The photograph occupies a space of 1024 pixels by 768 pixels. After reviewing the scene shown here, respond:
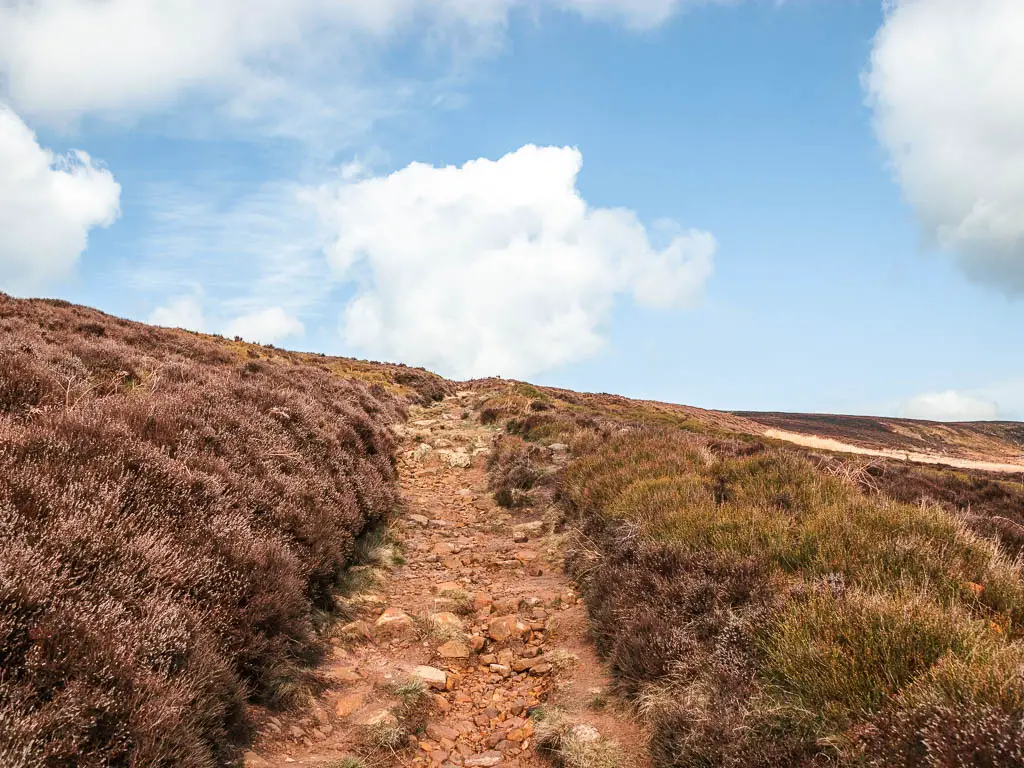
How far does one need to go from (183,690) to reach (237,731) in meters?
0.82

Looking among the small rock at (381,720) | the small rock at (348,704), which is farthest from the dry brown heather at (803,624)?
the small rock at (348,704)

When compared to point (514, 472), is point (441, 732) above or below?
below

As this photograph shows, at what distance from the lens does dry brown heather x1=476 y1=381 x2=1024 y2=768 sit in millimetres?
2994

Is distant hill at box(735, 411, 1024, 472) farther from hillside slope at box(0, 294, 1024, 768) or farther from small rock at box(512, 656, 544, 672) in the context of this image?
small rock at box(512, 656, 544, 672)

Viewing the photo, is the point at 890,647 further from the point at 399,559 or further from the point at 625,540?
the point at 399,559

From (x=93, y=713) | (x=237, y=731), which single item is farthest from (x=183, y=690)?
(x=237, y=731)

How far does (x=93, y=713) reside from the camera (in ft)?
9.71

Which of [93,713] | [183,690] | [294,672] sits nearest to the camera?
[93,713]

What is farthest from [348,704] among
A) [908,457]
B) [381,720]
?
[908,457]

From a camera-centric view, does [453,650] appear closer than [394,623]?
Yes

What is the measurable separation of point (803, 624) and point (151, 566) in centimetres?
509

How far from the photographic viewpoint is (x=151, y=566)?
4113mm

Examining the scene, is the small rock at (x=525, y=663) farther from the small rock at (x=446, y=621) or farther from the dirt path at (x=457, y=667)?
the small rock at (x=446, y=621)

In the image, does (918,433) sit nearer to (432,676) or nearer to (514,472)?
(514,472)
